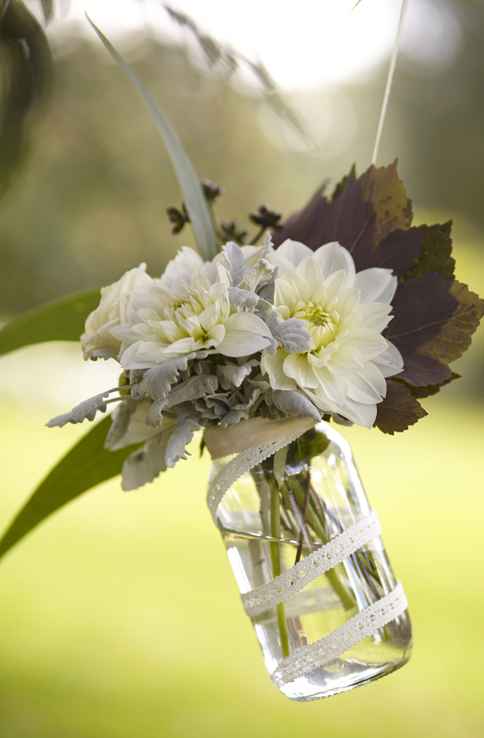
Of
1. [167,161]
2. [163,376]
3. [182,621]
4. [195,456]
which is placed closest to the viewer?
[163,376]

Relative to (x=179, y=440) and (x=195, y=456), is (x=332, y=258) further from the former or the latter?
(x=195, y=456)

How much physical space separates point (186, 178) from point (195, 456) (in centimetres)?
244

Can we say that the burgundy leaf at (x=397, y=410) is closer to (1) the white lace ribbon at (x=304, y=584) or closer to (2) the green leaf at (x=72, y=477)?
(1) the white lace ribbon at (x=304, y=584)

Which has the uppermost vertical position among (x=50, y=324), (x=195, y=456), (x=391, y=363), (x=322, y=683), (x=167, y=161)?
(x=167, y=161)

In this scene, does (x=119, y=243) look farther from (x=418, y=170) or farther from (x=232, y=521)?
(x=232, y=521)

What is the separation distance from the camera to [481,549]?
2314 millimetres

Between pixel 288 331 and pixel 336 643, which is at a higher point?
pixel 288 331

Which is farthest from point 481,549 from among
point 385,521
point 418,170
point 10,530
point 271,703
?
point 418,170

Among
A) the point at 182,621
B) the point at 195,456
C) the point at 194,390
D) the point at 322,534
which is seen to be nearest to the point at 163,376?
the point at 194,390

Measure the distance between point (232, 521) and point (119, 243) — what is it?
3462 millimetres

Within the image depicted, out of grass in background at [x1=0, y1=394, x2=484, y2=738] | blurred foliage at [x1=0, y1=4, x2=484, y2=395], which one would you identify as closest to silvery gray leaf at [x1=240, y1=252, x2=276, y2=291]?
grass in background at [x1=0, y1=394, x2=484, y2=738]

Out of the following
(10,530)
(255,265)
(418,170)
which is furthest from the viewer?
(418,170)

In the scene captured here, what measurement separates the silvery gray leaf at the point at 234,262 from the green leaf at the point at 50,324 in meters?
0.14

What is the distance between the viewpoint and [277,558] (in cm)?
48
